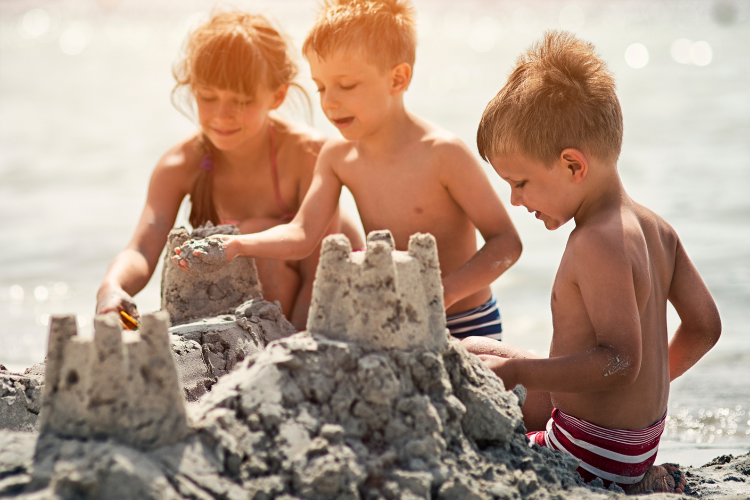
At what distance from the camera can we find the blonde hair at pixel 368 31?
9.38 feet

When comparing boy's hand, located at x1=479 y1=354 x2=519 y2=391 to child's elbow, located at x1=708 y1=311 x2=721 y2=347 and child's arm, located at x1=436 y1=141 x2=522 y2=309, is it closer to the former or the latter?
child's arm, located at x1=436 y1=141 x2=522 y2=309

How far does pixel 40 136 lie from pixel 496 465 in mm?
11276

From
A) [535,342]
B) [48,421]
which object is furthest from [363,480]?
[535,342]

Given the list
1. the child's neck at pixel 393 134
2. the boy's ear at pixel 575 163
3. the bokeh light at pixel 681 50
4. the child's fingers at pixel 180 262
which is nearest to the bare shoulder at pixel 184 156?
the child's neck at pixel 393 134

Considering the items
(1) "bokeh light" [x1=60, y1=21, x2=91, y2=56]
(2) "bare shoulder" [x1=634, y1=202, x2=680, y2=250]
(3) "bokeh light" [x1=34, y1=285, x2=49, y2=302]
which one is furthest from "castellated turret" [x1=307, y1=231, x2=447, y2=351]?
(1) "bokeh light" [x1=60, y1=21, x2=91, y2=56]

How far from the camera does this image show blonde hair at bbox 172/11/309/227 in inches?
129

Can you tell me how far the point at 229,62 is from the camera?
328cm

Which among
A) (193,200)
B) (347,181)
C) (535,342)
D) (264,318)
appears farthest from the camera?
(535,342)

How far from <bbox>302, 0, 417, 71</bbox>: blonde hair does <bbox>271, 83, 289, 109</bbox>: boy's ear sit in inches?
22.1

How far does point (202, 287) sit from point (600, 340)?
1.48 m

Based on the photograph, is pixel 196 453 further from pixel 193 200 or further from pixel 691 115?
pixel 691 115

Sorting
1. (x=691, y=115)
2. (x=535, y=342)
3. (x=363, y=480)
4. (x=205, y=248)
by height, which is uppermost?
(x=691, y=115)

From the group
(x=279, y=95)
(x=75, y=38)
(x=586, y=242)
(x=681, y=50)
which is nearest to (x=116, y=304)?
(x=279, y=95)

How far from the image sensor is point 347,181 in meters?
3.14
